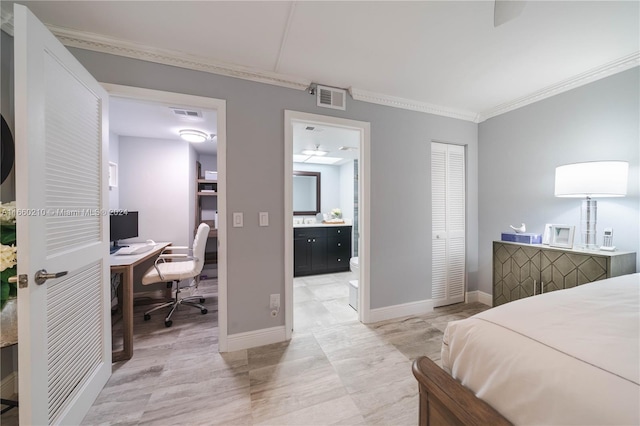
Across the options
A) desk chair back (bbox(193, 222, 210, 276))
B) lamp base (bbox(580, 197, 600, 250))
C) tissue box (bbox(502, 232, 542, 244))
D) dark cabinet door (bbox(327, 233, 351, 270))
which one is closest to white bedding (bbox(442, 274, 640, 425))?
lamp base (bbox(580, 197, 600, 250))

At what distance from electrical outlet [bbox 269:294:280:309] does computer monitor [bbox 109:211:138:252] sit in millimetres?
1971

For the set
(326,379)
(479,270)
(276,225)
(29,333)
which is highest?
(276,225)

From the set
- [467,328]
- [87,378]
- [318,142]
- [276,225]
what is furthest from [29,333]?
[318,142]

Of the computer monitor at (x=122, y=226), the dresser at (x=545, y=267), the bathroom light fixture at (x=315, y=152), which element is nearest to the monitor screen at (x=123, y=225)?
the computer monitor at (x=122, y=226)

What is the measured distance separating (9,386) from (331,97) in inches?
124

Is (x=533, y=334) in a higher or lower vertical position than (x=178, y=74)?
lower

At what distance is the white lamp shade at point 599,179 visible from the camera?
5.50 feet

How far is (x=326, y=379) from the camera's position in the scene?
1.63 metres

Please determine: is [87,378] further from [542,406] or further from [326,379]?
[542,406]

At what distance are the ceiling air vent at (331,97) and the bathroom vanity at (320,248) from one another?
2.26 metres

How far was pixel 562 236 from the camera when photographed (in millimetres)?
2064

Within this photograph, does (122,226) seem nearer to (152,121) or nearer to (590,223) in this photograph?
(152,121)

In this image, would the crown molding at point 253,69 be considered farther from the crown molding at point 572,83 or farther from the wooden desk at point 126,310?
the wooden desk at point 126,310

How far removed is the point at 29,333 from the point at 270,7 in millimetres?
2029
